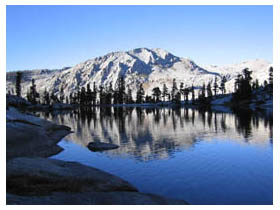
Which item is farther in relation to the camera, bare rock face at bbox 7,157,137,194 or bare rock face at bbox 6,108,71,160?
bare rock face at bbox 6,108,71,160

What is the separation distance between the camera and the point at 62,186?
15.7 m

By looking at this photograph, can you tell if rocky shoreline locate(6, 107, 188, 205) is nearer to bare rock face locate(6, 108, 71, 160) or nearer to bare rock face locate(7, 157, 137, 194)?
bare rock face locate(7, 157, 137, 194)

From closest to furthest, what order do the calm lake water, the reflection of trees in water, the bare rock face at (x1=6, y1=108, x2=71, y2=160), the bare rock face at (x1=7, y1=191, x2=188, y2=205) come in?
the bare rock face at (x1=7, y1=191, x2=188, y2=205)
the calm lake water
the bare rock face at (x1=6, y1=108, x2=71, y2=160)
the reflection of trees in water

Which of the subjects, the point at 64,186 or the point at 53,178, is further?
the point at 53,178

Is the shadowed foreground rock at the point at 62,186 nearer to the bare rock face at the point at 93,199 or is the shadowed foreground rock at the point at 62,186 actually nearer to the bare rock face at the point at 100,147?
the bare rock face at the point at 93,199

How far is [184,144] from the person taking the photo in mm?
35188

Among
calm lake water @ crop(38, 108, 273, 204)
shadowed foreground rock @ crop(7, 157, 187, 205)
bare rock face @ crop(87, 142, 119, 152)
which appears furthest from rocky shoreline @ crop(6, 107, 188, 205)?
bare rock face @ crop(87, 142, 119, 152)

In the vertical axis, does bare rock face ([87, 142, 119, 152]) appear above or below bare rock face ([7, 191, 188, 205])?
below

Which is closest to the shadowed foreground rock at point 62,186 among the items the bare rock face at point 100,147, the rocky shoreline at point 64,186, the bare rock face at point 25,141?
the rocky shoreline at point 64,186

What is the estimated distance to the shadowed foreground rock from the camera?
13813 millimetres

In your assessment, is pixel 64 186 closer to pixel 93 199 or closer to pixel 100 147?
pixel 93 199

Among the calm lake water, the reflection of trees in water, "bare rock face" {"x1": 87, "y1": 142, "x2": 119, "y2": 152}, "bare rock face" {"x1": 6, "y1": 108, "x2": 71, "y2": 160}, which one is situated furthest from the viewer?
the reflection of trees in water

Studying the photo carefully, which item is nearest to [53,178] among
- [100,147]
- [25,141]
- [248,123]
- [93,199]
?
[93,199]
